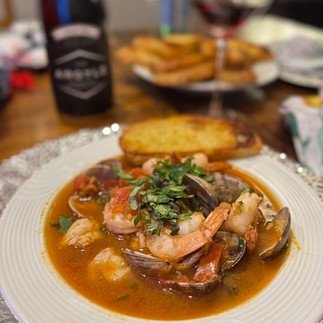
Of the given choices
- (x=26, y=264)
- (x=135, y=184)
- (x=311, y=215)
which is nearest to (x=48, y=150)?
(x=135, y=184)

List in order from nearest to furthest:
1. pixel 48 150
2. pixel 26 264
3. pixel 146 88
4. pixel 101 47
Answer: pixel 26 264
pixel 48 150
pixel 101 47
pixel 146 88

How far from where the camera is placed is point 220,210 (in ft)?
4.44

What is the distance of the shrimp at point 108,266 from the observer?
1.28m

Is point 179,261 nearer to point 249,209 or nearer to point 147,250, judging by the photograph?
point 147,250

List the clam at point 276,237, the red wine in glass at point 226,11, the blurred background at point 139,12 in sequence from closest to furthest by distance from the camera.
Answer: the clam at point 276,237 < the red wine in glass at point 226,11 < the blurred background at point 139,12

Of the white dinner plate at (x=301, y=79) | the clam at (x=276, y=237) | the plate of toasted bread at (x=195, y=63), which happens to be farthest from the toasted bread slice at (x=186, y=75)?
the clam at (x=276, y=237)

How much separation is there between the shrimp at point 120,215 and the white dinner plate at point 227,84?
4.96 ft

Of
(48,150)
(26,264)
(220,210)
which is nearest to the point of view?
(26,264)

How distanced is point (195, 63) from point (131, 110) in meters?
0.72

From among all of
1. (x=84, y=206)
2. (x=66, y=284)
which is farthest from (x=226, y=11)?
(x=66, y=284)

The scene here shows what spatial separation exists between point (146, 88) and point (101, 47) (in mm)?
743

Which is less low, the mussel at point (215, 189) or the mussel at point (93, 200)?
the mussel at point (215, 189)

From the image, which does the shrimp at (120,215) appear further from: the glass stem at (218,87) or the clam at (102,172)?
the glass stem at (218,87)

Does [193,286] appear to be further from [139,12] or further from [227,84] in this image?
[139,12]
